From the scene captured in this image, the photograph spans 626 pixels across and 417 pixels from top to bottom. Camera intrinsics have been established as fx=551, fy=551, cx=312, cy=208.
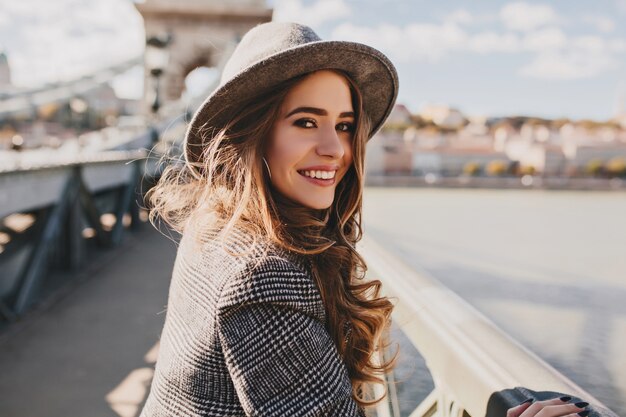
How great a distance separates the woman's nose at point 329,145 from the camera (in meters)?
0.87

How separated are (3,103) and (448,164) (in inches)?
957

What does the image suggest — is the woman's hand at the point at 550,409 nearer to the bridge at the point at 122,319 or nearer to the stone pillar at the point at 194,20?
the bridge at the point at 122,319

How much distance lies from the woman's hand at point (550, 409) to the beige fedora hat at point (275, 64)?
0.52 meters

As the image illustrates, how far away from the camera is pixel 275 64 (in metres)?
0.79

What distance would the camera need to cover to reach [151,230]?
530cm

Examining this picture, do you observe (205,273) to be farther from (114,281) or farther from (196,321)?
(114,281)

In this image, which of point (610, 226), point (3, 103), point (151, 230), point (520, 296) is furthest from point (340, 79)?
point (3, 103)

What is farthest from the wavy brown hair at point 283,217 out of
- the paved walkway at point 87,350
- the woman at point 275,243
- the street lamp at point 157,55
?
the street lamp at point 157,55

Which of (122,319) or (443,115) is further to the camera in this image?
(443,115)

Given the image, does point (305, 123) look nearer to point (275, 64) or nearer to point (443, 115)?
point (275, 64)

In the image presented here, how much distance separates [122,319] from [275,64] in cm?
211

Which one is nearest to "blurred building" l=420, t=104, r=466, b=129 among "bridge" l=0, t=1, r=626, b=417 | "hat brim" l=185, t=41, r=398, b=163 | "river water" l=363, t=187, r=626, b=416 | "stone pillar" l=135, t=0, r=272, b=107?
"stone pillar" l=135, t=0, r=272, b=107

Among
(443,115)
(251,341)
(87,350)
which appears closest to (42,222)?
(87,350)

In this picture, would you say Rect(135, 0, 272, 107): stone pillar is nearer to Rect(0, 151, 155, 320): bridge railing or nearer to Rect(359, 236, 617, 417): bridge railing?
Rect(0, 151, 155, 320): bridge railing
